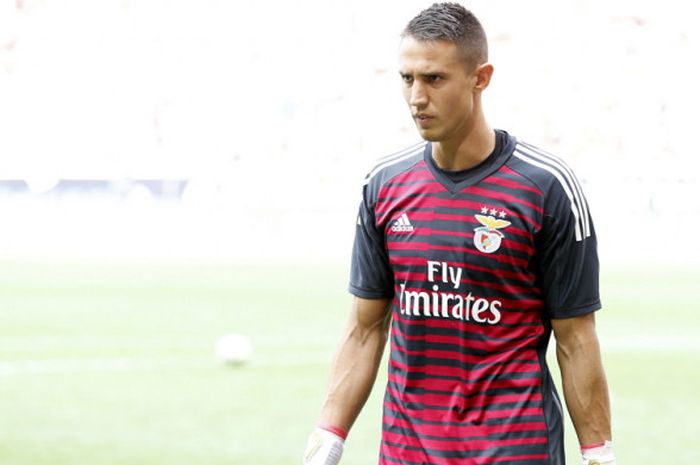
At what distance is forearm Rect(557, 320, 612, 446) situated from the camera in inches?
154

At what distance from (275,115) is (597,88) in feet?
29.0

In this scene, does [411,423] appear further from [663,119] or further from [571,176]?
[663,119]

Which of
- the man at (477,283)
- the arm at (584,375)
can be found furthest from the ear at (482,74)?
the arm at (584,375)

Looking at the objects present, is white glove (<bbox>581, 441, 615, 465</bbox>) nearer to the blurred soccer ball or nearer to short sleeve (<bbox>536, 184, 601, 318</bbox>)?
short sleeve (<bbox>536, 184, 601, 318</bbox>)

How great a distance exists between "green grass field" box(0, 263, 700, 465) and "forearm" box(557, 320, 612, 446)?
5166 millimetres

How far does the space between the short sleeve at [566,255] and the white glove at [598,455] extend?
16.3 inches

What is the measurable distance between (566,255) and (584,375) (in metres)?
0.36

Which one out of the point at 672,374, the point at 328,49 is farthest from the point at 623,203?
the point at 672,374

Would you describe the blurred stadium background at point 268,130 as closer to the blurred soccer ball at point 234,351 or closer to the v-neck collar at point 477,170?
the blurred soccer ball at point 234,351

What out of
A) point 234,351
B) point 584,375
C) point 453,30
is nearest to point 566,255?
point 584,375

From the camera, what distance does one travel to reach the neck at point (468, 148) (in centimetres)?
399

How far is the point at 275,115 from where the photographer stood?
115 feet

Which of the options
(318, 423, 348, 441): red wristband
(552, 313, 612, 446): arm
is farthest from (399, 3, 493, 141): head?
(318, 423, 348, 441): red wristband

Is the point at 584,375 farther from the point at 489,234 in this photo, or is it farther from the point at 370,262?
the point at 370,262
